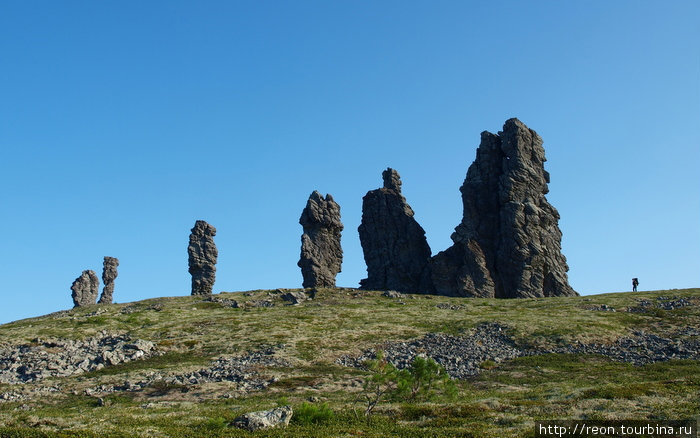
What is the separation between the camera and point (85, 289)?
12019 centimetres

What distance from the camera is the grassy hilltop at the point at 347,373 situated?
82.1ft

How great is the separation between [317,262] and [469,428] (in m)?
87.3

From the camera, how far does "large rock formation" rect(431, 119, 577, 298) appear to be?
333 ft

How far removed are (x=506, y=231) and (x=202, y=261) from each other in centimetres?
6225

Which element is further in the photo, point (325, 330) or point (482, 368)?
point (325, 330)

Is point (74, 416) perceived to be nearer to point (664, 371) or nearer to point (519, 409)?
point (519, 409)

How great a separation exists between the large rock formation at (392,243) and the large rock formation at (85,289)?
6034 cm

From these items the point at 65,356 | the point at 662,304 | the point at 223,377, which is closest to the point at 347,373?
the point at 223,377

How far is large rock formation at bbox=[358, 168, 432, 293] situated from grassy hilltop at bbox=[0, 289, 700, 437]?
21.8m

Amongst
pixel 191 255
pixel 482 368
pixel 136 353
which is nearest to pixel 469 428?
pixel 482 368

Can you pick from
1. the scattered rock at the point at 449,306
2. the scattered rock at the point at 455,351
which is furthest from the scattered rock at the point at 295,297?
the scattered rock at the point at 455,351

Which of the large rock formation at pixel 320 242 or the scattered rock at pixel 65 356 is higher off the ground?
the large rock formation at pixel 320 242

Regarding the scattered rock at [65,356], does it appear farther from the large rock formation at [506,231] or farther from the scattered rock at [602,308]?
the large rock formation at [506,231]

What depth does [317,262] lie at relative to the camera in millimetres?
109562
